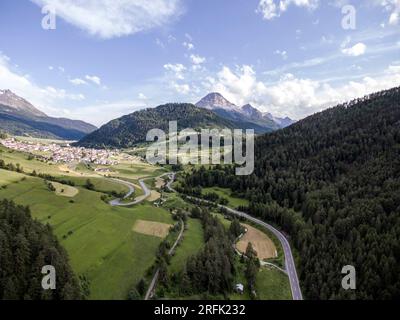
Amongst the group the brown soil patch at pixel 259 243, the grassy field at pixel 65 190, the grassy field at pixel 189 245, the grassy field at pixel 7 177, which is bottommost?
the brown soil patch at pixel 259 243

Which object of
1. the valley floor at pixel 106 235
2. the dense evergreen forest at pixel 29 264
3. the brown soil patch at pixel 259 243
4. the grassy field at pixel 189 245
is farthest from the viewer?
the brown soil patch at pixel 259 243

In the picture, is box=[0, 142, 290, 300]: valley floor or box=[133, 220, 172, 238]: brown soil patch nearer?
box=[0, 142, 290, 300]: valley floor

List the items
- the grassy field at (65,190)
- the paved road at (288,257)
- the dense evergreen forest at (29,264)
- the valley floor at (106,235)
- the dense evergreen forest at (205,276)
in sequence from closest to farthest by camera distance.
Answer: the dense evergreen forest at (29,264) < the dense evergreen forest at (205,276) < the valley floor at (106,235) < the paved road at (288,257) < the grassy field at (65,190)

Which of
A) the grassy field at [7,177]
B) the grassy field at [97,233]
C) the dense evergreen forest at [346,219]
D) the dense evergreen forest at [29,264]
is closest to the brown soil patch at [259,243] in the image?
the dense evergreen forest at [346,219]

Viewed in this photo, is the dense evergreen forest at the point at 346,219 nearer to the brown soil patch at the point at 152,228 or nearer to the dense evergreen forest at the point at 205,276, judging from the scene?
the dense evergreen forest at the point at 205,276

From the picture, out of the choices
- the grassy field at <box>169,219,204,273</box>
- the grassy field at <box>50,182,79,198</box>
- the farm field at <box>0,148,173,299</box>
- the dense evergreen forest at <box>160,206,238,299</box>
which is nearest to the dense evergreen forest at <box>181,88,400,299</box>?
the dense evergreen forest at <box>160,206,238,299</box>

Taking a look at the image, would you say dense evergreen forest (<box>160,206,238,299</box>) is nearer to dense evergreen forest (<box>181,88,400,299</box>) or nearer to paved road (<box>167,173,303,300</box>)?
paved road (<box>167,173,303,300</box>)
